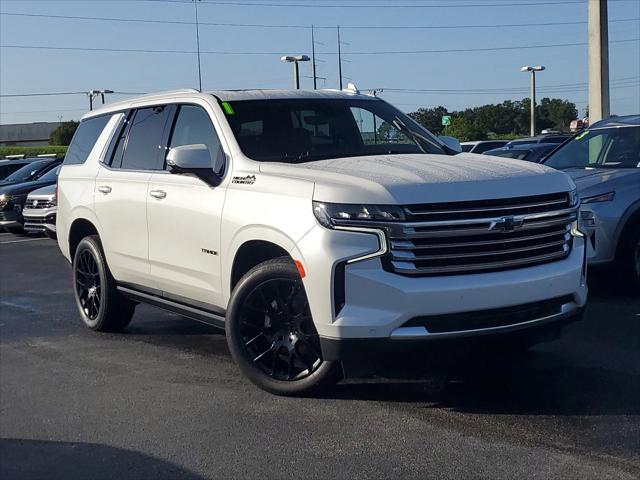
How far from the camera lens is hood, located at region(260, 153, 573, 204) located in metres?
4.71

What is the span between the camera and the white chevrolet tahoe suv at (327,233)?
466 centimetres

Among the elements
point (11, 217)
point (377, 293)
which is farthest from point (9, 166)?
point (377, 293)

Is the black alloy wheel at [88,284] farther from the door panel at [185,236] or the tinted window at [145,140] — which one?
the door panel at [185,236]

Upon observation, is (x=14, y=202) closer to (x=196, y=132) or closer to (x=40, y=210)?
(x=40, y=210)

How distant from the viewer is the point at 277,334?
5.34m

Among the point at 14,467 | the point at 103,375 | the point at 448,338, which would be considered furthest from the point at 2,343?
the point at 448,338

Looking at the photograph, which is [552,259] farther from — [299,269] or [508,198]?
[299,269]

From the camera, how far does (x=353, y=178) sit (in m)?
4.97

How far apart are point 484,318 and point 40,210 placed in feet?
44.8

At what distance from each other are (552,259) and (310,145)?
1933 mm

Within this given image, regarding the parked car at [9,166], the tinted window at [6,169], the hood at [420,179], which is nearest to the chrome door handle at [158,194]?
the hood at [420,179]

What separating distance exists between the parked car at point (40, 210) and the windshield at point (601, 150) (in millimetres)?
10116

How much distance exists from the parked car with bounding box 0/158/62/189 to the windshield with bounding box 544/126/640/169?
579 inches

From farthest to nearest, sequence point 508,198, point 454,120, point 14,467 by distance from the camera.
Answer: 1. point 454,120
2. point 508,198
3. point 14,467
